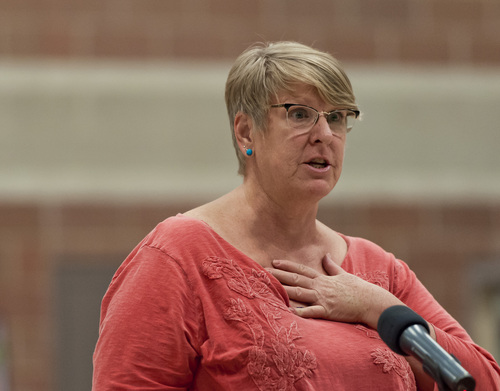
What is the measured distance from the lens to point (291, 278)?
1.78 metres

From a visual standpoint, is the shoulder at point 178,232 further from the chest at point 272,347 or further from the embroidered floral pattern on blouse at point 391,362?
the embroidered floral pattern on blouse at point 391,362

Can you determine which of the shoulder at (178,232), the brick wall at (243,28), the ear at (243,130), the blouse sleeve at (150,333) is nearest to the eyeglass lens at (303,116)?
→ the ear at (243,130)

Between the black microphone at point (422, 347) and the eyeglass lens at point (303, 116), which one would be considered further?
the eyeglass lens at point (303, 116)

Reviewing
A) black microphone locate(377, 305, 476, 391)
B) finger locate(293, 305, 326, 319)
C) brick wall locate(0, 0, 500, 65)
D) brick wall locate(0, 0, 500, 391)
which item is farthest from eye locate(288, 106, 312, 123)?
brick wall locate(0, 0, 500, 65)

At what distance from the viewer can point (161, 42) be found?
476 cm

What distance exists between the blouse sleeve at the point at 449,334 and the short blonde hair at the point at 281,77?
0.45m

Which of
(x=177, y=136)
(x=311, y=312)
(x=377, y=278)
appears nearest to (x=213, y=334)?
(x=311, y=312)

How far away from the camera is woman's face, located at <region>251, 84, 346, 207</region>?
177cm

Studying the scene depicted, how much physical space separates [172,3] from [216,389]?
3.49 m

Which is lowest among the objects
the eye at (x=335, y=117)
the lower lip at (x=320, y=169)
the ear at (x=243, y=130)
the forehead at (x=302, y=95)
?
the lower lip at (x=320, y=169)

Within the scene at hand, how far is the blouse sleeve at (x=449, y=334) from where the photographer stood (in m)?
1.80

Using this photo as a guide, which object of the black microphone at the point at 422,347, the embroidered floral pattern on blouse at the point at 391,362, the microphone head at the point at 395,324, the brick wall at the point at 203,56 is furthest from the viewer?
the brick wall at the point at 203,56

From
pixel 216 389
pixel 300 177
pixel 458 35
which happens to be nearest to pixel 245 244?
pixel 300 177

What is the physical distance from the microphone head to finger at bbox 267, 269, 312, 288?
1.34 ft
